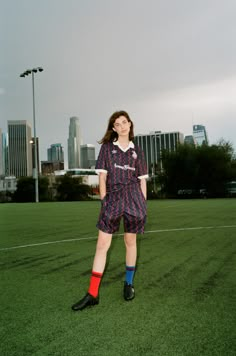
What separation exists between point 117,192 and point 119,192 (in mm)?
18

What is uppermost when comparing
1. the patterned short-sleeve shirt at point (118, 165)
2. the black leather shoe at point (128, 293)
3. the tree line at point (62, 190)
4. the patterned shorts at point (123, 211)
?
the tree line at point (62, 190)

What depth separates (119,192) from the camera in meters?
3.28

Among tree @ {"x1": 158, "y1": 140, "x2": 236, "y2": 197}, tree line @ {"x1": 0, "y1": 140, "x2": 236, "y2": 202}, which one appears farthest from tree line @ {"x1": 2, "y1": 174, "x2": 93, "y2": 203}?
tree @ {"x1": 158, "y1": 140, "x2": 236, "y2": 197}

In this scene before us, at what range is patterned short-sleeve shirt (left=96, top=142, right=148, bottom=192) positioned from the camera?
3289 mm

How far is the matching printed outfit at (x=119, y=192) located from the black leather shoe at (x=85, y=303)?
59 cm

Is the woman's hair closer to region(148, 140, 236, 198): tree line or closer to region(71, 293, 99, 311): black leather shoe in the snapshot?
region(71, 293, 99, 311): black leather shoe

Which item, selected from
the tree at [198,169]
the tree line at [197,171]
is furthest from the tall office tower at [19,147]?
the tree at [198,169]

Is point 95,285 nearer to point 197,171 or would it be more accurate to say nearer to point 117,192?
point 117,192

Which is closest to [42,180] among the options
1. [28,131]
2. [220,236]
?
[220,236]

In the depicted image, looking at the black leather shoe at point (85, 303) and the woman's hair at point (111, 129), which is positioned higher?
the woman's hair at point (111, 129)

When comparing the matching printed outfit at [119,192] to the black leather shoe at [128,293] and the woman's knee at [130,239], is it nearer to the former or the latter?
the woman's knee at [130,239]

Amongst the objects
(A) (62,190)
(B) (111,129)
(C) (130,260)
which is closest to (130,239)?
(C) (130,260)

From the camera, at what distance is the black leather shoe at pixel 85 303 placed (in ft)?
10.3

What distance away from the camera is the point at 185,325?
273cm
